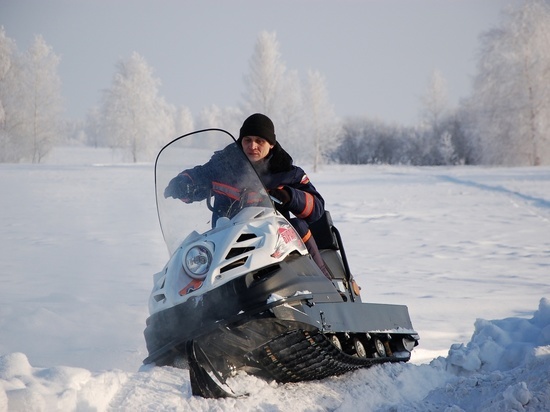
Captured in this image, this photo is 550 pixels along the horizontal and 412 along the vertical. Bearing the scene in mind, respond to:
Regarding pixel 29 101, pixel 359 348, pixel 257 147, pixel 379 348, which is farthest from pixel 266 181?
pixel 29 101

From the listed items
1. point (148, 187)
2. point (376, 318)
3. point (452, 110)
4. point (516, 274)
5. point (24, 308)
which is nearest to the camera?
point (376, 318)

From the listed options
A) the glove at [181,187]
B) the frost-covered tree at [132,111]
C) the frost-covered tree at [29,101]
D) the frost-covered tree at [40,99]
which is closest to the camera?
the glove at [181,187]

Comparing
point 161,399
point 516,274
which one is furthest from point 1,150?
point 161,399

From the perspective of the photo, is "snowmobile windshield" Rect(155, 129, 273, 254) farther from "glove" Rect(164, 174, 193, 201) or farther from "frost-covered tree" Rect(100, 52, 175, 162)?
"frost-covered tree" Rect(100, 52, 175, 162)

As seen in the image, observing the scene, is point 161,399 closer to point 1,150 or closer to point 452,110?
point 1,150

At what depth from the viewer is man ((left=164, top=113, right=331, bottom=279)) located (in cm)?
325

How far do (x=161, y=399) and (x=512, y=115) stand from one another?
35.0m

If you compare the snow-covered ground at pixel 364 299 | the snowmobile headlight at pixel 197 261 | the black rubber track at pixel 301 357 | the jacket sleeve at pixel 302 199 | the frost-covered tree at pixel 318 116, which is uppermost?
the frost-covered tree at pixel 318 116

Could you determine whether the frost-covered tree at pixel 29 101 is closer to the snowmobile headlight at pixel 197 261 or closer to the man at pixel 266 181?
the man at pixel 266 181

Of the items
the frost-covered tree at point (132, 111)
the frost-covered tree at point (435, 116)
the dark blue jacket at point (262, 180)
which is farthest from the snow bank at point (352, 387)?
the frost-covered tree at point (435, 116)

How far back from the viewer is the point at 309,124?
43.6m

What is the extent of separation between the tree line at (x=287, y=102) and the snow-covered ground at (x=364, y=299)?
2040cm

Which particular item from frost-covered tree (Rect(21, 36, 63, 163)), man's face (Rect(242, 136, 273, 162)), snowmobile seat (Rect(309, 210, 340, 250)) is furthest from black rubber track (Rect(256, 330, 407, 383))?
frost-covered tree (Rect(21, 36, 63, 163))

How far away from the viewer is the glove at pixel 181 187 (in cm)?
336
